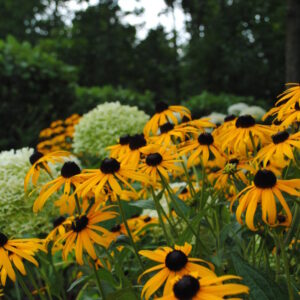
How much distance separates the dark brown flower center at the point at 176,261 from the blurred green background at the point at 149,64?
3.97m

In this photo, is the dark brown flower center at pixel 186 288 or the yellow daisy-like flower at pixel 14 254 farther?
the yellow daisy-like flower at pixel 14 254

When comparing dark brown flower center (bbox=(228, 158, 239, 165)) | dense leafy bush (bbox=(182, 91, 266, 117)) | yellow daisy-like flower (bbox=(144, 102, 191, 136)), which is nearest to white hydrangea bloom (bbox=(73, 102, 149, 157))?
yellow daisy-like flower (bbox=(144, 102, 191, 136))

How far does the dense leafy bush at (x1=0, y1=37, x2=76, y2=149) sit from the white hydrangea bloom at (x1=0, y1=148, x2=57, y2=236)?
8.84 feet

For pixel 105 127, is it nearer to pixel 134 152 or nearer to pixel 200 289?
pixel 134 152

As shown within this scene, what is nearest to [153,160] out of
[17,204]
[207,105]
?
[17,204]

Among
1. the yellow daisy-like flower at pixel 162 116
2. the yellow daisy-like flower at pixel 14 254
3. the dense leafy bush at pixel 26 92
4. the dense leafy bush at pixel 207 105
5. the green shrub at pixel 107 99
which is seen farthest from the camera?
the dense leafy bush at pixel 207 105

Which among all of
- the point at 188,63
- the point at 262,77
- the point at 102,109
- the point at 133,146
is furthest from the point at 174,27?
the point at 133,146

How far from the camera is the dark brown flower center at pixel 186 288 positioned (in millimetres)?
669

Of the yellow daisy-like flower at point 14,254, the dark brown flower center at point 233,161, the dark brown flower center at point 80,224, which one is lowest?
the yellow daisy-like flower at point 14,254

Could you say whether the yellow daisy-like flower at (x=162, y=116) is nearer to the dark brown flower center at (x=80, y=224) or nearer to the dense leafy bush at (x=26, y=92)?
the dark brown flower center at (x=80, y=224)

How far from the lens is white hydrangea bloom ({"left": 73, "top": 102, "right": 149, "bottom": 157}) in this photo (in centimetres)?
280

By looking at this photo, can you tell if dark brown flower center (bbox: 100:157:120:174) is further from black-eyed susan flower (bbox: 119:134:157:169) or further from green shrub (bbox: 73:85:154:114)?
green shrub (bbox: 73:85:154:114)

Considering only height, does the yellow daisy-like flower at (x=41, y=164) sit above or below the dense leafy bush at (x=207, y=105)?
above

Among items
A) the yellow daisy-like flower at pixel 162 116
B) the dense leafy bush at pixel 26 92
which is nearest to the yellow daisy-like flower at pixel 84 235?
the yellow daisy-like flower at pixel 162 116
